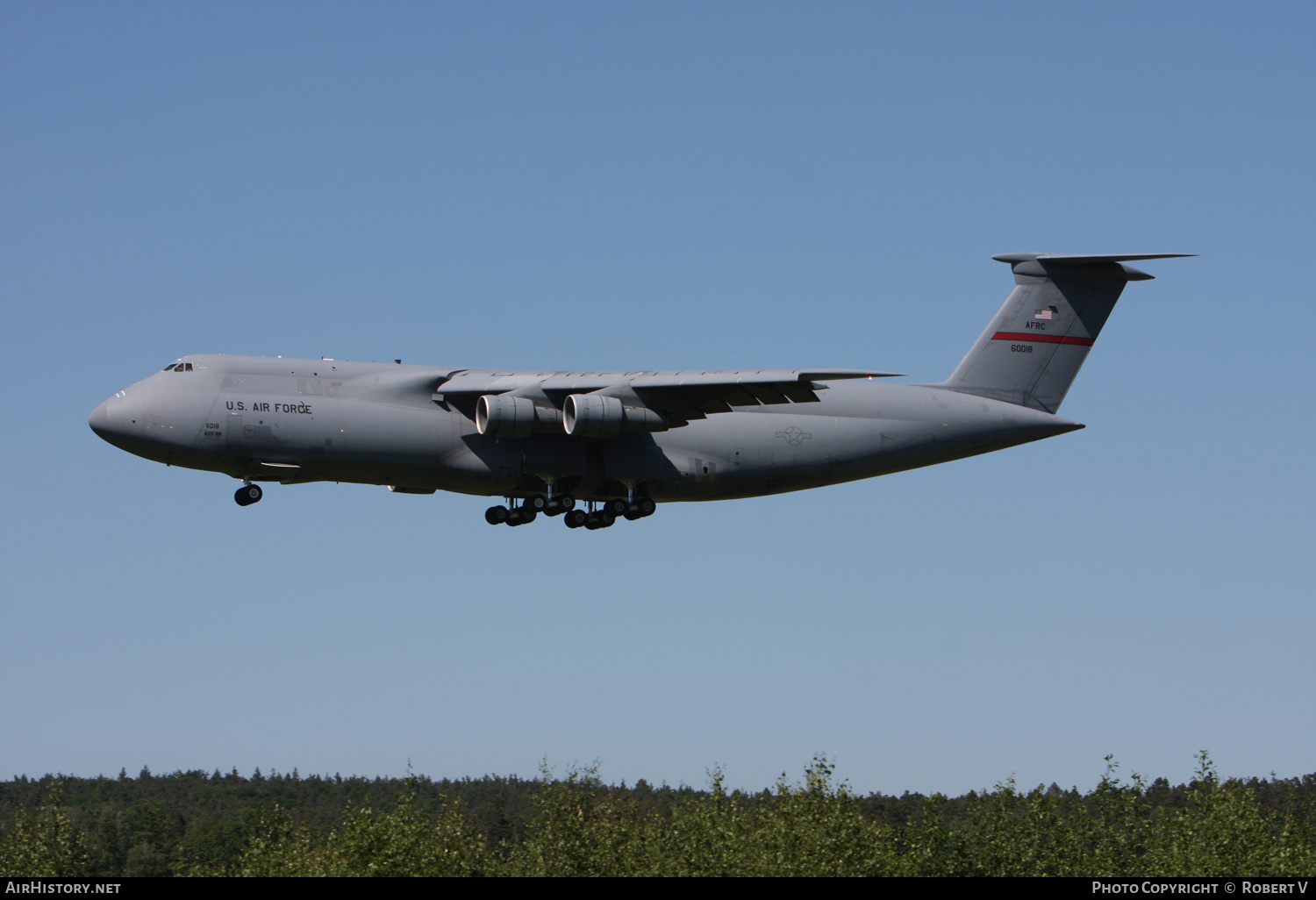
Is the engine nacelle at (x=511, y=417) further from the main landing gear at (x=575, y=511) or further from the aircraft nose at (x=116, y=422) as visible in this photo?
the aircraft nose at (x=116, y=422)

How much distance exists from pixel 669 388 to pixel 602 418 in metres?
1.09

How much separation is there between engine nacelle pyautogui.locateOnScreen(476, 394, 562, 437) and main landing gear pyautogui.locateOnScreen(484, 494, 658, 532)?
5.21 ft

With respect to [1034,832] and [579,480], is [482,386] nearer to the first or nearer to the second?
[579,480]

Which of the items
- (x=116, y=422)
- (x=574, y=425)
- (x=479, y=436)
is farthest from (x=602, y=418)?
(x=116, y=422)

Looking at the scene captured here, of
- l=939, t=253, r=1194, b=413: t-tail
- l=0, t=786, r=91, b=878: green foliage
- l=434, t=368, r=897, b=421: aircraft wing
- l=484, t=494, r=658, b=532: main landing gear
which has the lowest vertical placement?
l=0, t=786, r=91, b=878: green foliage

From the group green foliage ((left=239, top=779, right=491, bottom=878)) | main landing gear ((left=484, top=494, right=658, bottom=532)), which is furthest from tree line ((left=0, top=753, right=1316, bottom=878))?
main landing gear ((left=484, top=494, right=658, bottom=532))

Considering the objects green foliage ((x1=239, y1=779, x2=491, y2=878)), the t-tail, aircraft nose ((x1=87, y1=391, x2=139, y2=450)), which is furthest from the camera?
green foliage ((x1=239, y1=779, x2=491, y2=878))

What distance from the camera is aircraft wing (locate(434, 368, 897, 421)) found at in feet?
68.9

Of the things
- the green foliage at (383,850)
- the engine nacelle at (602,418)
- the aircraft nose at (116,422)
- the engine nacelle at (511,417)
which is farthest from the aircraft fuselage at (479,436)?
the green foliage at (383,850)

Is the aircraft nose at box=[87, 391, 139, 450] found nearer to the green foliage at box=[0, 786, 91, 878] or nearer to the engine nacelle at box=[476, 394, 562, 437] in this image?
the engine nacelle at box=[476, 394, 562, 437]

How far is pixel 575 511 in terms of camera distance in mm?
23094

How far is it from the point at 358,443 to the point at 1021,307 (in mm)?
12318

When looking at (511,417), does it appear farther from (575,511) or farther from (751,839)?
(751,839)

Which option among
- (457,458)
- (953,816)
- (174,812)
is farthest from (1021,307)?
(174,812)
